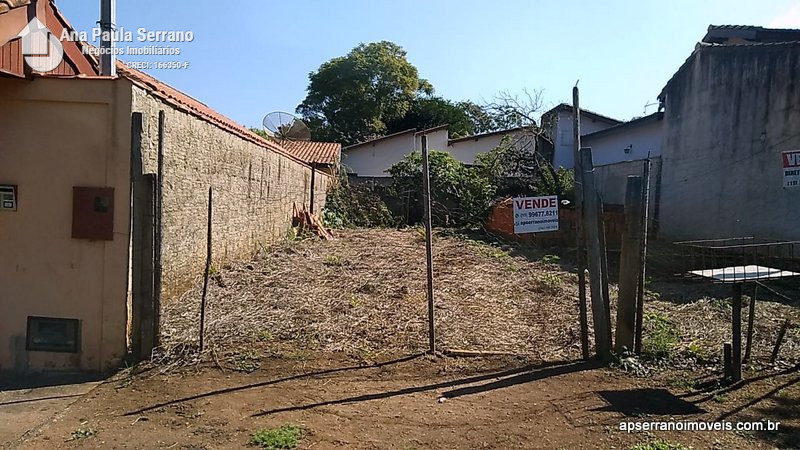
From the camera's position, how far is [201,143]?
7.05 metres

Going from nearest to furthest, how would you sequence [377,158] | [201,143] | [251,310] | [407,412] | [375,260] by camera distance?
[407,412] < [251,310] < [201,143] < [375,260] < [377,158]

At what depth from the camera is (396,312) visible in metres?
6.82

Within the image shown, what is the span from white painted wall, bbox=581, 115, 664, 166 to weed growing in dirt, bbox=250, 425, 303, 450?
16.5 m

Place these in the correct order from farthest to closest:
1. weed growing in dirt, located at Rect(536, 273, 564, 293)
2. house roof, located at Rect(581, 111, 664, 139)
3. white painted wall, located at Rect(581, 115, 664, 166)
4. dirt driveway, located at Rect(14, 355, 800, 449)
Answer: white painted wall, located at Rect(581, 115, 664, 166) → house roof, located at Rect(581, 111, 664, 139) → weed growing in dirt, located at Rect(536, 273, 564, 293) → dirt driveway, located at Rect(14, 355, 800, 449)

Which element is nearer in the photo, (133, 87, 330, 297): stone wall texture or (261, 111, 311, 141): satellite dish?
(133, 87, 330, 297): stone wall texture

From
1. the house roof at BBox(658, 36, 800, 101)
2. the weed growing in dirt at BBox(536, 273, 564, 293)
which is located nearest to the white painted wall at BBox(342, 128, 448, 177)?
the house roof at BBox(658, 36, 800, 101)

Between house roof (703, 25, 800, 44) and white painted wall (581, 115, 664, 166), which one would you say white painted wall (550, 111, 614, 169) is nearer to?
white painted wall (581, 115, 664, 166)

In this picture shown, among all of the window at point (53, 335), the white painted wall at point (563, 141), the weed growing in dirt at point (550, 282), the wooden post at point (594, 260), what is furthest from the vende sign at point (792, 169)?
the white painted wall at point (563, 141)

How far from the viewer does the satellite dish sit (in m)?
19.1

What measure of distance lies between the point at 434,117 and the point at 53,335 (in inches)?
1410

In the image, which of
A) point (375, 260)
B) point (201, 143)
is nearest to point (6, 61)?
point (201, 143)

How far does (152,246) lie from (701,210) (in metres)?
12.4

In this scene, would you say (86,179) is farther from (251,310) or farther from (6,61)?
(251,310)

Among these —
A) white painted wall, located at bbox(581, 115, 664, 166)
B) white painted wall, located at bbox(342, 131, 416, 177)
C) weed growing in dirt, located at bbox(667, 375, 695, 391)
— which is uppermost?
white painted wall, located at bbox(342, 131, 416, 177)
